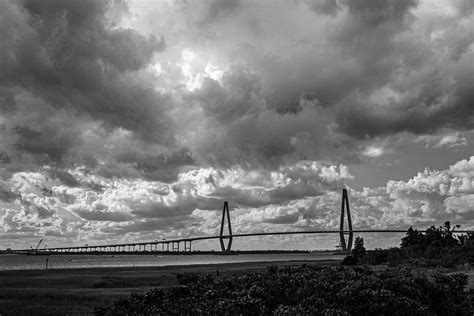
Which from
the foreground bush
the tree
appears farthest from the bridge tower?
the foreground bush

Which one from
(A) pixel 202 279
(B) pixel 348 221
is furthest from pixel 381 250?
(B) pixel 348 221

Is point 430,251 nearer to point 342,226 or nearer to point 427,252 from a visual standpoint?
point 427,252

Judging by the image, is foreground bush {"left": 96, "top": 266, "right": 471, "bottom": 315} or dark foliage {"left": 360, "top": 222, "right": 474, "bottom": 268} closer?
foreground bush {"left": 96, "top": 266, "right": 471, "bottom": 315}

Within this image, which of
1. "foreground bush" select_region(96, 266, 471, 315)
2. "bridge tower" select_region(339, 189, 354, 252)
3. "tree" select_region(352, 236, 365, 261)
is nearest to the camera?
"foreground bush" select_region(96, 266, 471, 315)

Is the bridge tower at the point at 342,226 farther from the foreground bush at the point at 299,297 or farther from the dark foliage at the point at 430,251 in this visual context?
the foreground bush at the point at 299,297

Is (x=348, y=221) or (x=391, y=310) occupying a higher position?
(x=348, y=221)

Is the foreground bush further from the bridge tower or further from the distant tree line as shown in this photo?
the bridge tower

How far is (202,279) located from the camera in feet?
61.1

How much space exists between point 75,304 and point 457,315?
19319 millimetres

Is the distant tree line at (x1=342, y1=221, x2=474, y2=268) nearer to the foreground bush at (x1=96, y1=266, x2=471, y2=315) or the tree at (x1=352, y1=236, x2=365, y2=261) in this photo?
the tree at (x1=352, y1=236, x2=365, y2=261)

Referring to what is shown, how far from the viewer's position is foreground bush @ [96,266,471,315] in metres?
14.5

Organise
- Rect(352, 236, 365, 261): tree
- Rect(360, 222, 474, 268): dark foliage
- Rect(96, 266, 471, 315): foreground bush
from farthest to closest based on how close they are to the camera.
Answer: Rect(352, 236, 365, 261): tree, Rect(360, 222, 474, 268): dark foliage, Rect(96, 266, 471, 315): foreground bush

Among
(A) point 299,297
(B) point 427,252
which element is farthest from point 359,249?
(A) point 299,297

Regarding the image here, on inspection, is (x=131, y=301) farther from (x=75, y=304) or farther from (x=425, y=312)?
(x=75, y=304)
